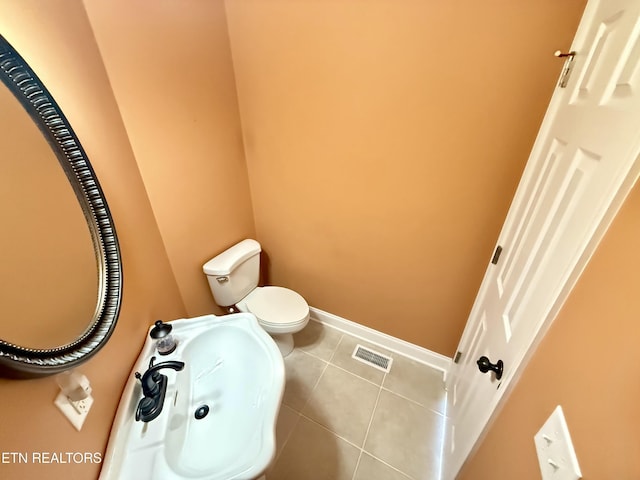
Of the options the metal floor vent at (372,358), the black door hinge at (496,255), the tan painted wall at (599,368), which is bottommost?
the metal floor vent at (372,358)

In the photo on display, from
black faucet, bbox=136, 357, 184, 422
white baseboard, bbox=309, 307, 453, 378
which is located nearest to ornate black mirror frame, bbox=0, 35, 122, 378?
black faucet, bbox=136, 357, 184, 422

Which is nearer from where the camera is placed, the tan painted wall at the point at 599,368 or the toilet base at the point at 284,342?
the tan painted wall at the point at 599,368

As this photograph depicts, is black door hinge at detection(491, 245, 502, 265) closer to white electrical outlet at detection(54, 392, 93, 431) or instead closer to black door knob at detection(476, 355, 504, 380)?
black door knob at detection(476, 355, 504, 380)

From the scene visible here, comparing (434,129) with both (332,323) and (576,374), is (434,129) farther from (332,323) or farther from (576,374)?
(332,323)

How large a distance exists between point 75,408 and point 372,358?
5.21 ft

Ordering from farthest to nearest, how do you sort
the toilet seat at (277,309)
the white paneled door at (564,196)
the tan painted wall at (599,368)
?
the toilet seat at (277,309) < the white paneled door at (564,196) < the tan painted wall at (599,368)

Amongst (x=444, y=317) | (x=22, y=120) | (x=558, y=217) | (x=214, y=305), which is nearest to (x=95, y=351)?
(x=22, y=120)

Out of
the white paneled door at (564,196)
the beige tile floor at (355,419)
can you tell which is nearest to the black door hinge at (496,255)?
the white paneled door at (564,196)

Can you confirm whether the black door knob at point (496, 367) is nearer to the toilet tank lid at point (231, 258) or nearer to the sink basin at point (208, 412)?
the sink basin at point (208, 412)

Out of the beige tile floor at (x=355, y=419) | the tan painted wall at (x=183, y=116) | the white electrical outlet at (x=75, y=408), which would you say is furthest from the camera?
the beige tile floor at (x=355, y=419)

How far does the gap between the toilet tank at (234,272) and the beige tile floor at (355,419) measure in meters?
0.62

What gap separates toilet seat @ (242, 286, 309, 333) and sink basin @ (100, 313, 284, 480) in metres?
0.47

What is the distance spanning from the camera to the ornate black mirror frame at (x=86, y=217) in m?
0.55

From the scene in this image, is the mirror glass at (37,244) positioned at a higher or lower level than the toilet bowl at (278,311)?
higher
